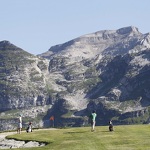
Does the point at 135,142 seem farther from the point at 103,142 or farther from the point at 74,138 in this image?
the point at 74,138

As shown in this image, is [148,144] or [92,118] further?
[92,118]

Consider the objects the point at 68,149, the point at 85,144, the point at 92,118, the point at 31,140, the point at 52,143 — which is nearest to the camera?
the point at 68,149

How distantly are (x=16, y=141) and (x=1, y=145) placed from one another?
278cm

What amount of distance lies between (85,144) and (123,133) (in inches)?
488

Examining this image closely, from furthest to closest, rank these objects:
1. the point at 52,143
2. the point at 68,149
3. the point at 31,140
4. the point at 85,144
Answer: the point at 31,140, the point at 52,143, the point at 85,144, the point at 68,149

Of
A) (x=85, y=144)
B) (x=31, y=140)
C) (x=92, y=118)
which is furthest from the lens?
(x=92, y=118)

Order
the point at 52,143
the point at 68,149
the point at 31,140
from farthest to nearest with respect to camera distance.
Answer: the point at 31,140
the point at 52,143
the point at 68,149

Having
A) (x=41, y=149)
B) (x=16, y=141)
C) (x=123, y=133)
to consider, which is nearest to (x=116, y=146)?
(x=41, y=149)

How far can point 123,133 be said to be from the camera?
60.0 meters

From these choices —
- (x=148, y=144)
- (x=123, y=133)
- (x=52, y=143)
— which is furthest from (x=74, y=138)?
(x=148, y=144)

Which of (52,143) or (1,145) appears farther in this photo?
(1,145)

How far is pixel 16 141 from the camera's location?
61312 mm

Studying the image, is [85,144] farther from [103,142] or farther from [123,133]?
[123,133]

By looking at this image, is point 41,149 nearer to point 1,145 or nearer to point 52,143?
point 52,143
